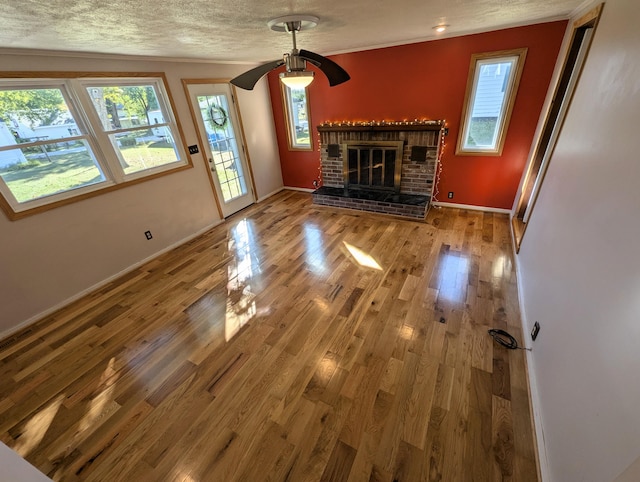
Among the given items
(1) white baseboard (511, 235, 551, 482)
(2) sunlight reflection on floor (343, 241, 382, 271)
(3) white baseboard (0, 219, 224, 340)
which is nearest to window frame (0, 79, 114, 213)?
(3) white baseboard (0, 219, 224, 340)

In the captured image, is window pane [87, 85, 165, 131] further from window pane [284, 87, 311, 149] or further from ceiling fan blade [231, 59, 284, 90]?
window pane [284, 87, 311, 149]

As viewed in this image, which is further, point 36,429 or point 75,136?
point 75,136

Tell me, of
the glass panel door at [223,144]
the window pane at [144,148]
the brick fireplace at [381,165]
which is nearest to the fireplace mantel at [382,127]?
the brick fireplace at [381,165]

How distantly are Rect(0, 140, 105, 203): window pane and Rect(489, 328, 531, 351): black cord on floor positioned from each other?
4211 millimetres

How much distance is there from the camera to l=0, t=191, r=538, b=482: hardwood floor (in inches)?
57.9

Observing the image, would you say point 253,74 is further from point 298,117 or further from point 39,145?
point 298,117

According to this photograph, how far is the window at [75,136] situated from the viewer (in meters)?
2.37

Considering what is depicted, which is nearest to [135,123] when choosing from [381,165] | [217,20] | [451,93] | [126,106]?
[126,106]

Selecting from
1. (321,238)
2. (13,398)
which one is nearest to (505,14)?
(321,238)

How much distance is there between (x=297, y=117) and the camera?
486cm

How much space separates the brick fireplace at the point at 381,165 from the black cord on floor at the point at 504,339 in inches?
83.1

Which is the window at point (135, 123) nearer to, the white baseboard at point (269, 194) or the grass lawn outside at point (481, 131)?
the white baseboard at point (269, 194)

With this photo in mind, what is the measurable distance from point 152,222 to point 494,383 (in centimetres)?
394

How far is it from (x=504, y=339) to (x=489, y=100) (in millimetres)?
3010
